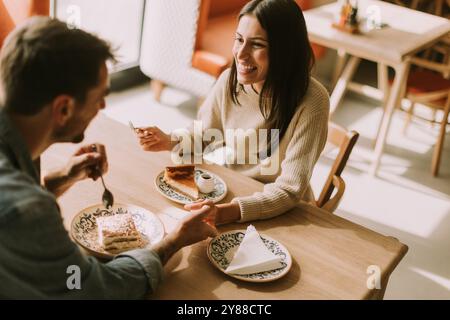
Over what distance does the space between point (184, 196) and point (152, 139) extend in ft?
0.89

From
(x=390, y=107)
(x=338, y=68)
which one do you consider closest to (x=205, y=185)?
(x=390, y=107)

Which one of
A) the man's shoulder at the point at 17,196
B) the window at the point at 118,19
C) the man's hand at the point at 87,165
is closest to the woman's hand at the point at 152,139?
the man's hand at the point at 87,165

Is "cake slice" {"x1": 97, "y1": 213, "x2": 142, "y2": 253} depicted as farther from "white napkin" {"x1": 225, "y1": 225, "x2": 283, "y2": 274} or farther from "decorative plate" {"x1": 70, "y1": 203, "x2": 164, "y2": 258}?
"white napkin" {"x1": 225, "y1": 225, "x2": 283, "y2": 274}

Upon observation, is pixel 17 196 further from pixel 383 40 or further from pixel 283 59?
pixel 383 40

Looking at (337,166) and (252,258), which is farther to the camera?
(337,166)

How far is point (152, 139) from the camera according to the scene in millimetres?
1785

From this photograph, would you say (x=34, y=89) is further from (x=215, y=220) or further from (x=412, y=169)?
(x=412, y=169)

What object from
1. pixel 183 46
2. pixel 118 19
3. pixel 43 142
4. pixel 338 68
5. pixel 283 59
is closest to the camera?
pixel 43 142

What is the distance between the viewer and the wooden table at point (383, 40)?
10.5 ft

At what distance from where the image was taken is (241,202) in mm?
1537

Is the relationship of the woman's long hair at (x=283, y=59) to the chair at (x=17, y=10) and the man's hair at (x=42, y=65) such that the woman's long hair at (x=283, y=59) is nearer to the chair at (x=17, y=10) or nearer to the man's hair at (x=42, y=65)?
the man's hair at (x=42, y=65)

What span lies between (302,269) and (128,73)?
302 cm

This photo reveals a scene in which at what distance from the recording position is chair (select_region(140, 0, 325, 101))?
3.48m

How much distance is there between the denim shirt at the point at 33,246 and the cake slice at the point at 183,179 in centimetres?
50
